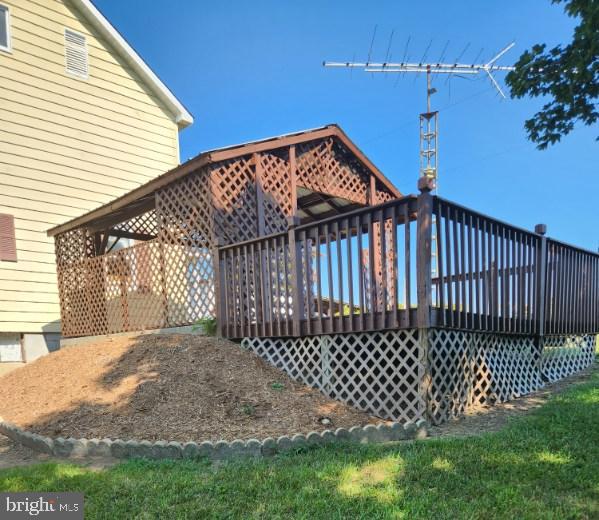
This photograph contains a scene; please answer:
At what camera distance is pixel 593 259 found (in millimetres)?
8156

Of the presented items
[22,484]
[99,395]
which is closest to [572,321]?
[99,395]

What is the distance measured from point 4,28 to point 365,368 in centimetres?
1014

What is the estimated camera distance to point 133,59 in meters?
11.9

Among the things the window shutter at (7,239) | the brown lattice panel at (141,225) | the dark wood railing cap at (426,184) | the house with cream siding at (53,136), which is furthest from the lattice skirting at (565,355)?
the window shutter at (7,239)

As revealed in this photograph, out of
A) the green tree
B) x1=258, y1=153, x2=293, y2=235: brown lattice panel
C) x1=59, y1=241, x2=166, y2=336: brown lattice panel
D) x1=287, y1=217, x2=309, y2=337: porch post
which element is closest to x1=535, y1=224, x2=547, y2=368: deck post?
the green tree

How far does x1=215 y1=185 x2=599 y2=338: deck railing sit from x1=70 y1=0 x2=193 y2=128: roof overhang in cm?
711

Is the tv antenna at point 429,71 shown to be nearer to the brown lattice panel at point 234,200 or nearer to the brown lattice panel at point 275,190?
the brown lattice panel at point 275,190

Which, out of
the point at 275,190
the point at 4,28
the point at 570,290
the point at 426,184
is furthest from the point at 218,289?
the point at 4,28

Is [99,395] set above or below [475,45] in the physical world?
below

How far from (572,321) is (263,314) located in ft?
16.0

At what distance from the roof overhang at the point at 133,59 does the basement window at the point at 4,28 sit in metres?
1.65

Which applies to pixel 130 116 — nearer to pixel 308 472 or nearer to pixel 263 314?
pixel 263 314

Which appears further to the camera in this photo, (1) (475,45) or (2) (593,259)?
(1) (475,45)

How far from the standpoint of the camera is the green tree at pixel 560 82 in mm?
4477
